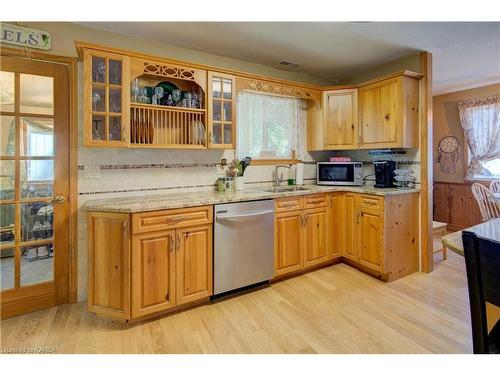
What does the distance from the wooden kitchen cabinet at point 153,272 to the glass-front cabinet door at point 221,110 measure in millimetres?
1050

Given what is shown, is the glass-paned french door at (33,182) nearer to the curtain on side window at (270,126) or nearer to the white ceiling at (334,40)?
A: the white ceiling at (334,40)

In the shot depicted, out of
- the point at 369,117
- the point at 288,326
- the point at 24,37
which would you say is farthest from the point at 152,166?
the point at 369,117

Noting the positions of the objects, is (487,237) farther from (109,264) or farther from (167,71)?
(167,71)

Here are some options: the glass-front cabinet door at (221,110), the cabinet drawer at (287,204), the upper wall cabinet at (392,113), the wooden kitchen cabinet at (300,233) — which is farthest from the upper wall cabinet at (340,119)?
the glass-front cabinet door at (221,110)

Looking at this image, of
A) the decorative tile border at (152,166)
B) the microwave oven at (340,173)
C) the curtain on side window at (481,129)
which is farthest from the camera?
the curtain on side window at (481,129)

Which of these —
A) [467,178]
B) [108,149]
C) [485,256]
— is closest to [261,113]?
[108,149]

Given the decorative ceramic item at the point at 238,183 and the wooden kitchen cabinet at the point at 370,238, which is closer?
the wooden kitchen cabinet at the point at 370,238

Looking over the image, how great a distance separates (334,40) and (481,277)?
2518 mm

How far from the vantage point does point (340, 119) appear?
3289 mm

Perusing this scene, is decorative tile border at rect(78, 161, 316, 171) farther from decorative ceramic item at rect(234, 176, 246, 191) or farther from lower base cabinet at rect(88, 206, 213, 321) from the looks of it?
lower base cabinet at rect(88, 206, 213, 321)

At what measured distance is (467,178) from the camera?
435cm

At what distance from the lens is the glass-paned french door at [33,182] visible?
2115 mm

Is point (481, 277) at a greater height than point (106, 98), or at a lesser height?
lesser

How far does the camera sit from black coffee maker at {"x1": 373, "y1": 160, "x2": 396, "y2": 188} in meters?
3.00
